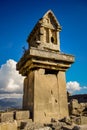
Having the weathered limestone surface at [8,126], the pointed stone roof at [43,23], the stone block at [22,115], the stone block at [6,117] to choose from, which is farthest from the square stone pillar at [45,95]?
the pointed stone roof at [43,23]

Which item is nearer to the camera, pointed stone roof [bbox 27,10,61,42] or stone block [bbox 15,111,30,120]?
stone block [bbox 15,111,30,120]

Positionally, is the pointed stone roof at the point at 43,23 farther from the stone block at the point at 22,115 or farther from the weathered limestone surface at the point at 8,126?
the weathered limestone surface at the point at 8,126

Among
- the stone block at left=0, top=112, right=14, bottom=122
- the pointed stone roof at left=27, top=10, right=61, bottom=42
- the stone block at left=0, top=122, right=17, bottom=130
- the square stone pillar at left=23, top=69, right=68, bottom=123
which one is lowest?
the stone block at left=0, top=122, right=17, bottom=130

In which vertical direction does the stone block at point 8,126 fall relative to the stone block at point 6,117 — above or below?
below

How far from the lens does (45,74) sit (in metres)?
6.34

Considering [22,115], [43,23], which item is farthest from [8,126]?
[43,23]

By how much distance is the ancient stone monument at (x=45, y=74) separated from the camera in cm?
575

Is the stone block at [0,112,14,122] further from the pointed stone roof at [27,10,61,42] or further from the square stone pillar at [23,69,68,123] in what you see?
the pointed stone roof at [27,10,61,42]

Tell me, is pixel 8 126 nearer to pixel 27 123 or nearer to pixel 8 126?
pixel 8 126

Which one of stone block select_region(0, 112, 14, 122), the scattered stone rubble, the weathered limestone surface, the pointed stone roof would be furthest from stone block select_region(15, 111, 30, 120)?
the pointed stone roof

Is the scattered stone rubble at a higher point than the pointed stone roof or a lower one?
lower

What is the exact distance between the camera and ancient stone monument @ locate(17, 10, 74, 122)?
575cm

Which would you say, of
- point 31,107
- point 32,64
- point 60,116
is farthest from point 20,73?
point 60,116

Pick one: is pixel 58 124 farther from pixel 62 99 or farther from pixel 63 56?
pixel 63 56
